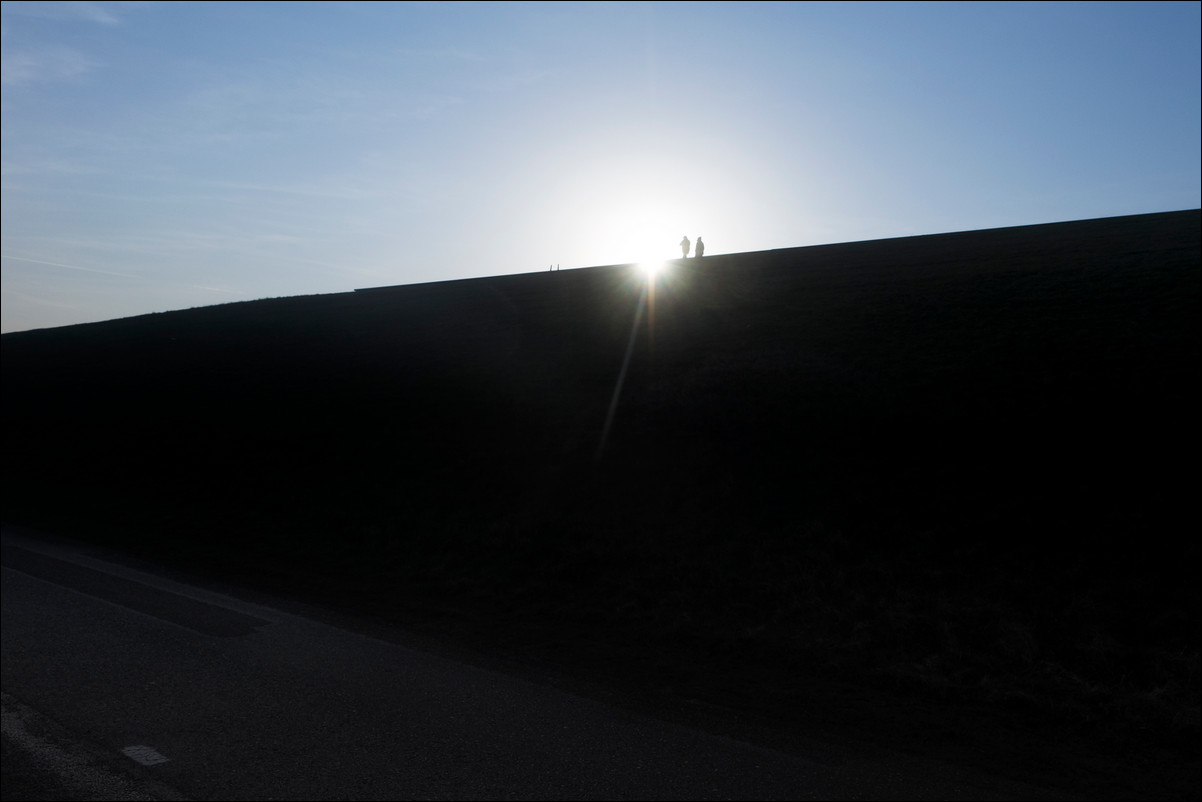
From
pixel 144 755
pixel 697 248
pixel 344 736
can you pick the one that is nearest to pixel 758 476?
pixel 344 736

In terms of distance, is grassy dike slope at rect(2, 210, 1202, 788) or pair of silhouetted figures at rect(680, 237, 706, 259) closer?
grassy dike slope at rect(2, 210, 1202, 788)

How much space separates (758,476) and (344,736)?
1039 cm

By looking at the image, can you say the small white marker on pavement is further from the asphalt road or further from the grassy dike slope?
the grassy dike slope

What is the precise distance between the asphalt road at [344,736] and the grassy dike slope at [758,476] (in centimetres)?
194

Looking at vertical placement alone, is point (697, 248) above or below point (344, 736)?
above

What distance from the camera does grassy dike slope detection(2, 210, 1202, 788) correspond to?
1014cm

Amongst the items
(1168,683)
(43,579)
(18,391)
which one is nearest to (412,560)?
(43,579)

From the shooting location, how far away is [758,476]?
1611 cm

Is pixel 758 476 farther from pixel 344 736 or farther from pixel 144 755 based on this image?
pixel 144 755

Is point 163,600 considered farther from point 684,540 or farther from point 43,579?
point 684,540

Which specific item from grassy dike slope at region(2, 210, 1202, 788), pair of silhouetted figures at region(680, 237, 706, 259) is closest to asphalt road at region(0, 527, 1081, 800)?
grassy dike slope at region(2, 210, 1202, 788)

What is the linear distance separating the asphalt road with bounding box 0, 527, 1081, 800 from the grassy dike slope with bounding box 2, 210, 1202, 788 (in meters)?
1.94

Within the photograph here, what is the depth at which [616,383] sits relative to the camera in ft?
80.3

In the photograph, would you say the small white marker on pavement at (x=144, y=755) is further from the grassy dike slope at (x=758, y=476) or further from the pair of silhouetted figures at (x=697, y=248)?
the pair of silhouetted figures at (x=697, y=248)
